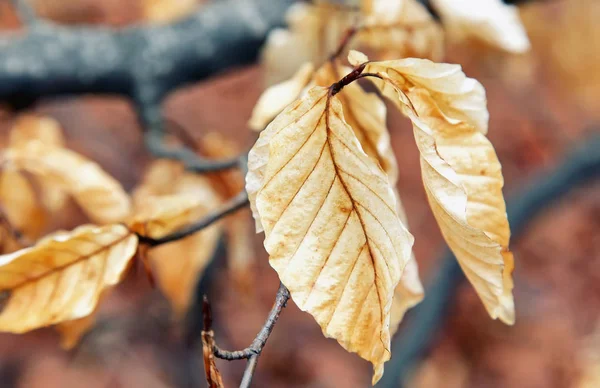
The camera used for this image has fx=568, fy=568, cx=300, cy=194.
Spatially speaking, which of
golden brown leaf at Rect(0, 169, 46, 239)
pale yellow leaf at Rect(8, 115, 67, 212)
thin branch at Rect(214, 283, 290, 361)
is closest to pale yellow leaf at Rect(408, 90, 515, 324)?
thin branch at Rect(214, 283, 290, 361)

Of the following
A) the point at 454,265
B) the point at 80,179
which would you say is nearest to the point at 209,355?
the point at 80,179

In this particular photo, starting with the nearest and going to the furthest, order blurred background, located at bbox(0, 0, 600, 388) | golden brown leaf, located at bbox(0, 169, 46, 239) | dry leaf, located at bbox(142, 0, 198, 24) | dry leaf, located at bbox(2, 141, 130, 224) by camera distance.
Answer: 1. dry leaf, located at bbox(2, 141, 130, 224)
2. golden brown leaf, located at bbox(0, 169, 46, 239)
3. dry leaf, located at bbox(142, 0, 198, 24)
4. blurred background, located at bbox(0, 0, 600, 388)

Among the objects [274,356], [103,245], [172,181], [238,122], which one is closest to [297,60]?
[172,181]

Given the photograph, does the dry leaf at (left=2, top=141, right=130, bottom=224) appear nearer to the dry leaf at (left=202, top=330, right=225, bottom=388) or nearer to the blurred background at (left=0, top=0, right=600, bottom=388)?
the dry leaf at (left=202, top=330, right=225, bottom=388)

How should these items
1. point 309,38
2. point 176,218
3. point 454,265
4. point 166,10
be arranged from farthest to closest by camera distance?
point 454,265 < point 166,10 < point 309,38 < point 176,218

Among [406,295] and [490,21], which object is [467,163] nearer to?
[406,295]

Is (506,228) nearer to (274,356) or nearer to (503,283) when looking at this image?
(503,283)
